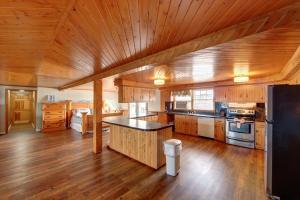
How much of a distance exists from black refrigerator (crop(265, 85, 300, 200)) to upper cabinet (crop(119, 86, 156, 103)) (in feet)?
12.7

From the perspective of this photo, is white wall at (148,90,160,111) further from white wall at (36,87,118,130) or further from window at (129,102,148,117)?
white wall at (36,87,118,130)

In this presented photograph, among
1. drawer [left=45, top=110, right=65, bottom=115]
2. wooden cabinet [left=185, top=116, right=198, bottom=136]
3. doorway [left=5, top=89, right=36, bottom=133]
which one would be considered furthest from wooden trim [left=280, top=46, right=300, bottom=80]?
doorway [left=5, top=89, right=36, bottom=133]

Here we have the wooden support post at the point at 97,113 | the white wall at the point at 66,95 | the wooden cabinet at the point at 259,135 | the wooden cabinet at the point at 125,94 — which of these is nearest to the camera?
the wooden support post at the point at 97,113

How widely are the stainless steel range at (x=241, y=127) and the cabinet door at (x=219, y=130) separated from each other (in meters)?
0.20

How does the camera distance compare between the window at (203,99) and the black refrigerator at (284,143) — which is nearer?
the black refrigerator at (284,143)

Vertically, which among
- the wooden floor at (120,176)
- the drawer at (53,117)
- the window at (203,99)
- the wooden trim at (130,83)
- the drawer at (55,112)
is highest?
the wooden trim at (130,83)

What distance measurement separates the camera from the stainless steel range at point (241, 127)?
498 centimetres

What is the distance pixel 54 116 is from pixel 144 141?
630 cm

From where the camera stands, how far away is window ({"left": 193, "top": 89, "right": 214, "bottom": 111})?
6.54 m

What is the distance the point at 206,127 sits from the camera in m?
6.10

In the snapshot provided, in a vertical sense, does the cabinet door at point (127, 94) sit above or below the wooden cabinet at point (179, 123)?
above

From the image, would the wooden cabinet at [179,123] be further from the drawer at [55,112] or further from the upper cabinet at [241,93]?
the drawer at [55,112]

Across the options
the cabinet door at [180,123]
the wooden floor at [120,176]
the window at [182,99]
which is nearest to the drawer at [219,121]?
the wooden floor at [120,176]

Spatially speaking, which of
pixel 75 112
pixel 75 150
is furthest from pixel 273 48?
pixel 75 112
